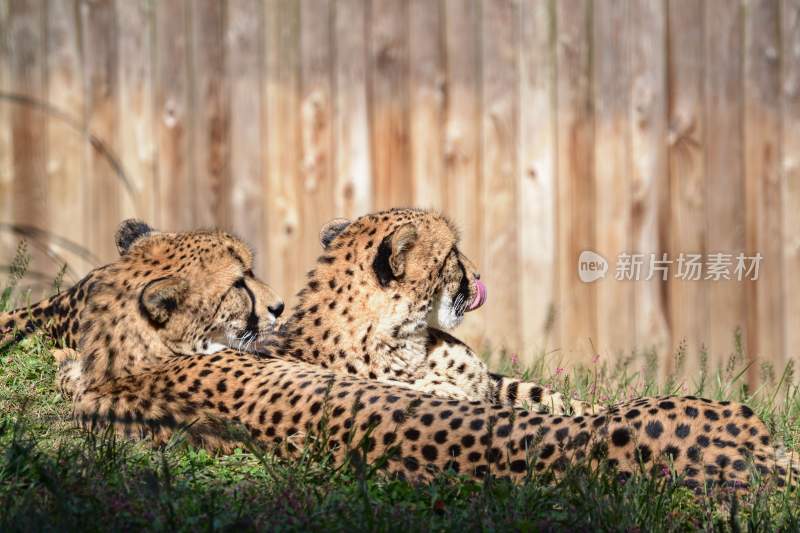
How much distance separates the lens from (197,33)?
5180mm

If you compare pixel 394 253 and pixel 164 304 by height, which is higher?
pixel 394 253

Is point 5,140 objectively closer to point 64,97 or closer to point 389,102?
point 64,97

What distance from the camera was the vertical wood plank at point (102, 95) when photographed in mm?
5223

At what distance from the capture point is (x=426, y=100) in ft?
16.7

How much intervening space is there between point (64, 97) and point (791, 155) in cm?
347

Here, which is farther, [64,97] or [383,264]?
[64,97]

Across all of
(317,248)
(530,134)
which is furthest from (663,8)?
(317,248)

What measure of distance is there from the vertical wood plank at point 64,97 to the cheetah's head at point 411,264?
2.19m

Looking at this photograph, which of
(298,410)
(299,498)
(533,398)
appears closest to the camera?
(299,498)

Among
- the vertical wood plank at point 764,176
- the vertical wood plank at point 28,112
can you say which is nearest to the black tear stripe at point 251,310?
the vertical wood plank at point 28,112

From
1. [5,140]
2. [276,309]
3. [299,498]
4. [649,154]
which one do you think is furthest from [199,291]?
[649,154]

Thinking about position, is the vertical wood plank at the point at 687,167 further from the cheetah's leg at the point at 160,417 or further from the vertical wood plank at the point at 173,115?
the cheetah's leg at the point at 160,417

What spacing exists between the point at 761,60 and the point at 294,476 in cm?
368

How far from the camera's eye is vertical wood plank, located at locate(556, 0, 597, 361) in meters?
5.11
